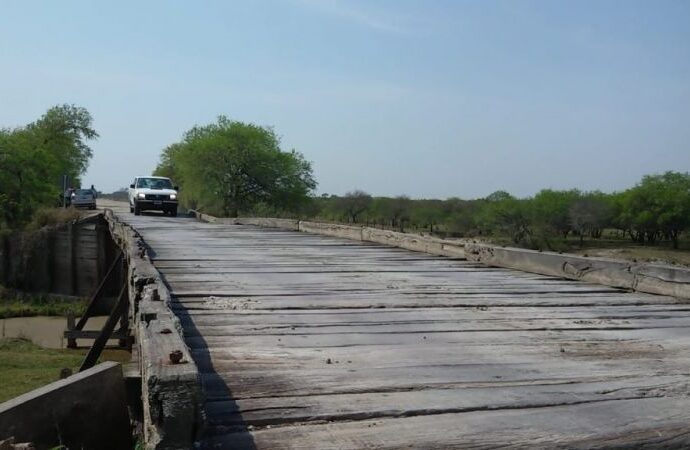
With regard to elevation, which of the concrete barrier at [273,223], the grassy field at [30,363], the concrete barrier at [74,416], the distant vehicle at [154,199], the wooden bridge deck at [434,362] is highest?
the distant vehicle at [154,199]

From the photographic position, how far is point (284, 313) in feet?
17.8

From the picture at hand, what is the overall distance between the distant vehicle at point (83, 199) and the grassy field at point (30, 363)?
98.3 feet

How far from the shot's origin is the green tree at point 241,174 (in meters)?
44.6

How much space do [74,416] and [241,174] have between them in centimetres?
4125

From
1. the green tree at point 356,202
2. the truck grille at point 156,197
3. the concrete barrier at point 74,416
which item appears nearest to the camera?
the concrete barrier at point 74,416

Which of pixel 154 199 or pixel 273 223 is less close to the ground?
pixel 154 199

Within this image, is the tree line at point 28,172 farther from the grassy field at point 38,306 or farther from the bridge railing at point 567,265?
the bridge railing at point 567,265

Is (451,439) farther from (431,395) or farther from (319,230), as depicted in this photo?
(319,230)

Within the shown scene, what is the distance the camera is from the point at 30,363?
17.6m

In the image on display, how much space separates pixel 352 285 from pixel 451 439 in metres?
4.44

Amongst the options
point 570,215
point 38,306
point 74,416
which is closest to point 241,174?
point 38,306

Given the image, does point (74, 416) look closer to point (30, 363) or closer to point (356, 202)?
point (30, 363)

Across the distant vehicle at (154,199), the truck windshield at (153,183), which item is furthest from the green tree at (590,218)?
the distant vehicle at (154,199)

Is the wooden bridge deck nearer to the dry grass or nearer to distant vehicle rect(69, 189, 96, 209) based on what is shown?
the dry grass
